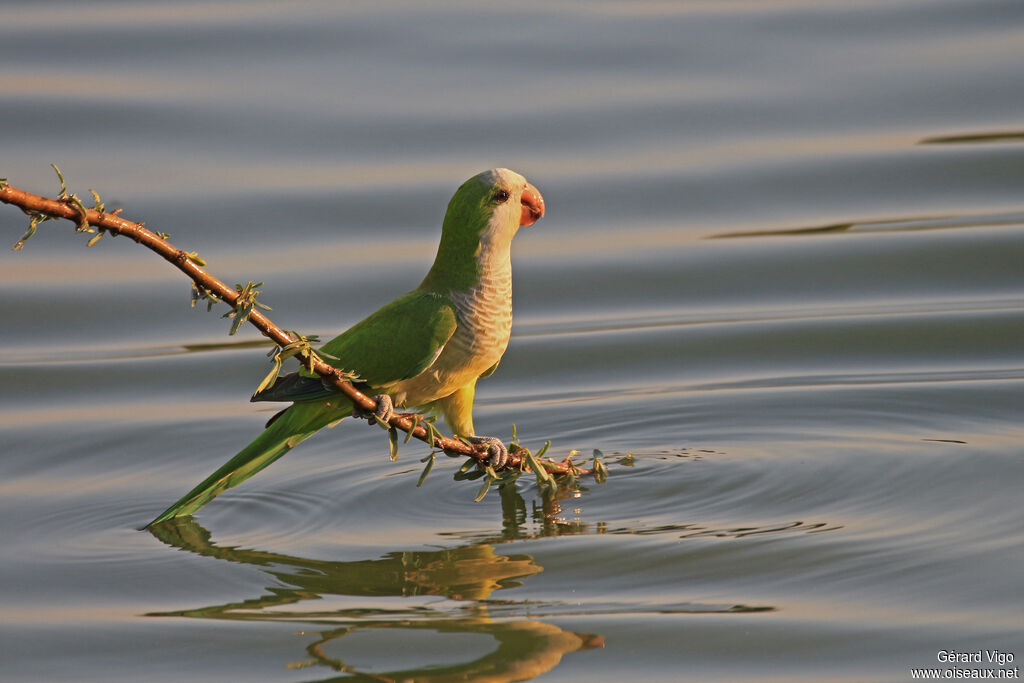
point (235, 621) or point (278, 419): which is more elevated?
point (278, 419)

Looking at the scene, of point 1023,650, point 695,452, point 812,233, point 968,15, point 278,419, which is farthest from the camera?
point 968,15

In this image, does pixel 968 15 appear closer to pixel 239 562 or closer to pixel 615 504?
pixel 615 504

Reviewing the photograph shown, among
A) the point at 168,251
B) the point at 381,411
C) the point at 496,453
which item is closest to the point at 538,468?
the point at 496,453

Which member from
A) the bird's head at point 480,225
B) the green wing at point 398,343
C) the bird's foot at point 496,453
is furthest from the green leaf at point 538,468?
the bird's head at point 480,225

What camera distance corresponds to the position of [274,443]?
3.59 metres

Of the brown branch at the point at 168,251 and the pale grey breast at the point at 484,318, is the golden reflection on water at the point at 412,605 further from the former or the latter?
the pale grey breast at the point at 484,318

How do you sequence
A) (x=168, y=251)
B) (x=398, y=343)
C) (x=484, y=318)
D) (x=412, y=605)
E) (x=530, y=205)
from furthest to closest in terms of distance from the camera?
(x=530, y=205) < (x=484, y=318) < (x=398, y=343) < (x=412, y=605) < (x=168, y=251)

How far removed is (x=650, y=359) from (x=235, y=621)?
2.78 m

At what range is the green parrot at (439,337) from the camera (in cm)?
351

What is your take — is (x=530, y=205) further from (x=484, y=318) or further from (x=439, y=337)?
(x=439, y=337)

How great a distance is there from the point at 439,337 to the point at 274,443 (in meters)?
0.59

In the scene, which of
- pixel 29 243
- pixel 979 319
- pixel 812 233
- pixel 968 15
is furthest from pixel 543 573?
pixel 968 15

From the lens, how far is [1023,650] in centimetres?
288

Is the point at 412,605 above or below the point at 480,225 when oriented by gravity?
below
